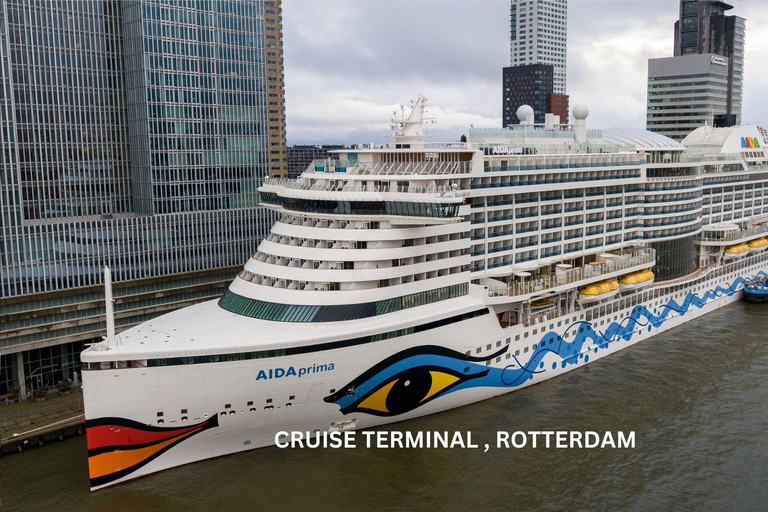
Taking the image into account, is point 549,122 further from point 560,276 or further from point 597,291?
point 560,276

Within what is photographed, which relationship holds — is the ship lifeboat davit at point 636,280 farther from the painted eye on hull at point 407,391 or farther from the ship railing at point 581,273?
the painted eye on hull at point 407,391

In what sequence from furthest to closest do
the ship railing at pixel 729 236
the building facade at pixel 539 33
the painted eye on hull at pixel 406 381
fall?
1. the building facade at pixel 539 33
2. the ship railing at pixel 729 236
3. the painted eye on hull at pixel 406 381

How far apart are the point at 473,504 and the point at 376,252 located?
9.67 metres

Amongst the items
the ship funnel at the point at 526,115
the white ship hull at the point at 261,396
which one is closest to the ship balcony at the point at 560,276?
the white ship hull at the point at 261,396

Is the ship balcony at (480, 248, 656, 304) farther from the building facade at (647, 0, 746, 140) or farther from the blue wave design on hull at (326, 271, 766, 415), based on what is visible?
the building facade at (647, 0, 746, 140)

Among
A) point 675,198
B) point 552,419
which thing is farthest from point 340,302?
point 675,198

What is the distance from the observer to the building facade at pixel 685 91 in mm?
107438

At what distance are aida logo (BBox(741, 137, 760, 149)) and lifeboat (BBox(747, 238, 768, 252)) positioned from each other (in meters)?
7.86

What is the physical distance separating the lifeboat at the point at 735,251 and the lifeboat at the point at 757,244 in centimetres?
164

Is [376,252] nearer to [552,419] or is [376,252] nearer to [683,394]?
[552,419]

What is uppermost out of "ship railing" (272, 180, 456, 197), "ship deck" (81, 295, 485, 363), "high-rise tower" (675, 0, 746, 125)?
"high-rise tower" (675, 0, 746, 125)

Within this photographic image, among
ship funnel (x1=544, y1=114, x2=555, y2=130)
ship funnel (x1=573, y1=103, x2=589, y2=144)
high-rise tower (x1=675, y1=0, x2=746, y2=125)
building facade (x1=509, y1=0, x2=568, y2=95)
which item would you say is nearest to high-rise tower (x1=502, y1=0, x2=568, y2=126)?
building facade (x1=509, y1=0, x2=568, y2=95)

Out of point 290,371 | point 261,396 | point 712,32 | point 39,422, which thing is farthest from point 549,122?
point 712,32

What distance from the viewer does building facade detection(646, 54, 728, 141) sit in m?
107
